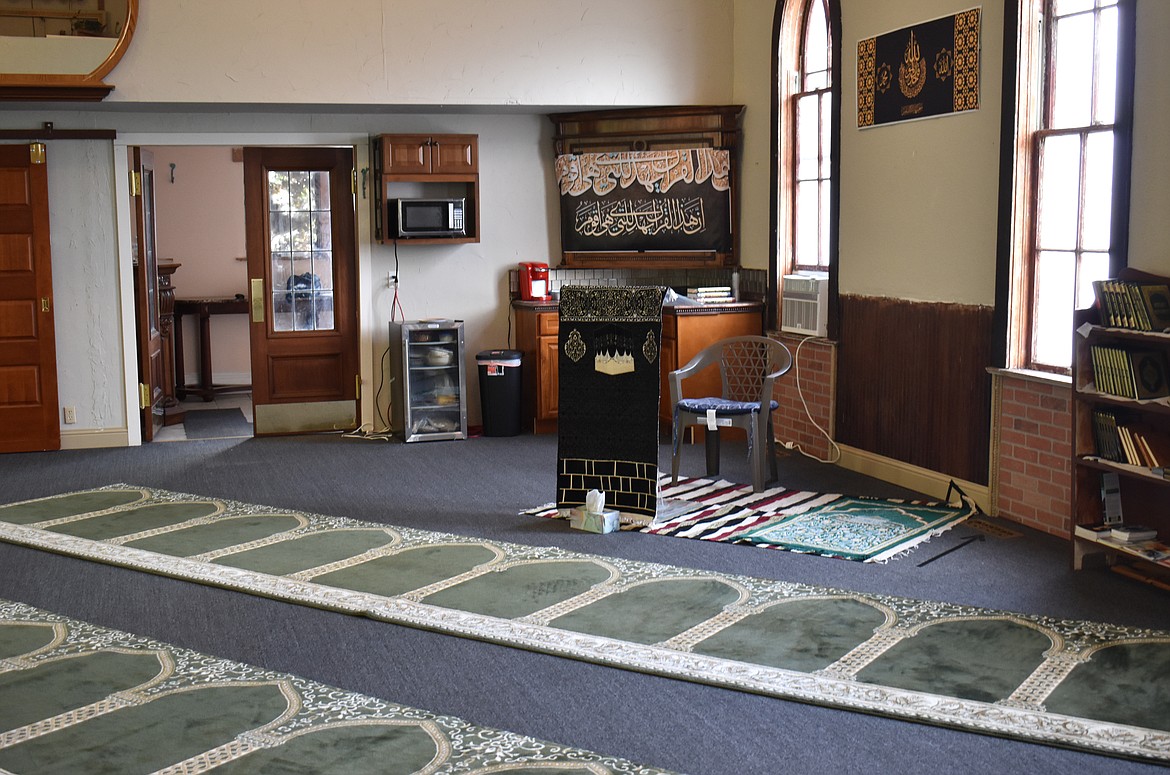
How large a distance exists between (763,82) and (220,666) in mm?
6002

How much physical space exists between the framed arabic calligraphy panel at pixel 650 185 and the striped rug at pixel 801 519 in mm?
2673

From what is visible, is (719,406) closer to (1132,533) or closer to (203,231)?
(1132,533)

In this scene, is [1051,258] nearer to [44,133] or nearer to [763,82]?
[763,82]

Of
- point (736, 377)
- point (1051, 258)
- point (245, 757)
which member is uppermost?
point (1051, 258)

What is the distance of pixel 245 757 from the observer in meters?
3.59

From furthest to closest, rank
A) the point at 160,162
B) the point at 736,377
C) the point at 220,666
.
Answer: the point at 160,162 → the point at 736,377 → the point at 220,666

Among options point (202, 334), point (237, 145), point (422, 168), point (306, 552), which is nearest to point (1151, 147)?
point (306, 552)

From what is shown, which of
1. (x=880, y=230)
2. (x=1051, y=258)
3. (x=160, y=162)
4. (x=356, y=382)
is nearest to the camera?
(x=1051, y=258)

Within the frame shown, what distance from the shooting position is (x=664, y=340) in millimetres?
8805

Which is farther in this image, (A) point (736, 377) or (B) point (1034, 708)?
(A) point (736, 377)

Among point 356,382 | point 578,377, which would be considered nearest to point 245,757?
point 578,377

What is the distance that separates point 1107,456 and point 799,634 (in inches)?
69.6

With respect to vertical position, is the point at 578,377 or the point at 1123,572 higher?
the point at 578,377

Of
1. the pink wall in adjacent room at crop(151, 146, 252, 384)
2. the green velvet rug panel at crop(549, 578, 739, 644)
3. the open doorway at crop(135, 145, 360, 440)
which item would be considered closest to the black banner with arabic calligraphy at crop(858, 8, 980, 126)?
the green velvet rug panel at crop(549, 578, 739, 644)
